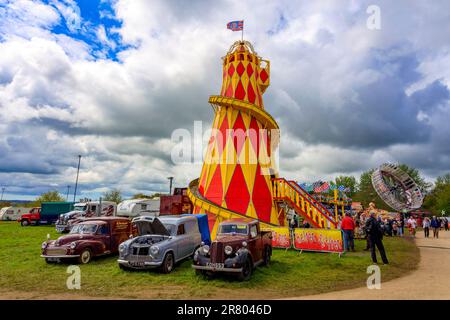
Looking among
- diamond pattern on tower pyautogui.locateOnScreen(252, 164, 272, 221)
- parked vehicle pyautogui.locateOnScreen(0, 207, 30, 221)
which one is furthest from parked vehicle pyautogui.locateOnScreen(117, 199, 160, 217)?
parked vehicle pyautogui.locateOnScreen(0, 207, 30, 221)

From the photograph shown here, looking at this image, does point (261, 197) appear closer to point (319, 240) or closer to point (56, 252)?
point (319, 240)

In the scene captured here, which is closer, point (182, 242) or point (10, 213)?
point (182, 242)

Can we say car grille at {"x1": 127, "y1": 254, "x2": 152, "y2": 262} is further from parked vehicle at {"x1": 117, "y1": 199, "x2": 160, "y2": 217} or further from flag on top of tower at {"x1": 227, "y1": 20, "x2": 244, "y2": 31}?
parked vehicle at {"x1": 117, "y1": 199, "x2": 160, "y2": 217}

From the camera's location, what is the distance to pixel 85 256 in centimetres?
1136

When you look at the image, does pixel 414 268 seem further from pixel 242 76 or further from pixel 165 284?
pixel 242 76

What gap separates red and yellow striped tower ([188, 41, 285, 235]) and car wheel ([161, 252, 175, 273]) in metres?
7.21

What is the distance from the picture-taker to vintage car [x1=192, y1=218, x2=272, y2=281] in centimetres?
872

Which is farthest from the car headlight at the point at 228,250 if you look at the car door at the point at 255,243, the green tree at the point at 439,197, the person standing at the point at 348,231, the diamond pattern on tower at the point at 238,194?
the green tree at the point at 439,197

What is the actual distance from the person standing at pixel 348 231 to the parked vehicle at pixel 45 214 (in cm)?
3381

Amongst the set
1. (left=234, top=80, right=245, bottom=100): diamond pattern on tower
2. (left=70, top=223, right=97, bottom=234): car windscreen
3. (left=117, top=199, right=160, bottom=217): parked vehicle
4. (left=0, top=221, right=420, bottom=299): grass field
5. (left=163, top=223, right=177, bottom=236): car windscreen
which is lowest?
(left=0, top=221, right=420, bottom=299): grass field

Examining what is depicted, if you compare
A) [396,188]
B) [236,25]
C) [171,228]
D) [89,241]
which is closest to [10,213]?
[89,241]

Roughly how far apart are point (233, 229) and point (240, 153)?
992cm
